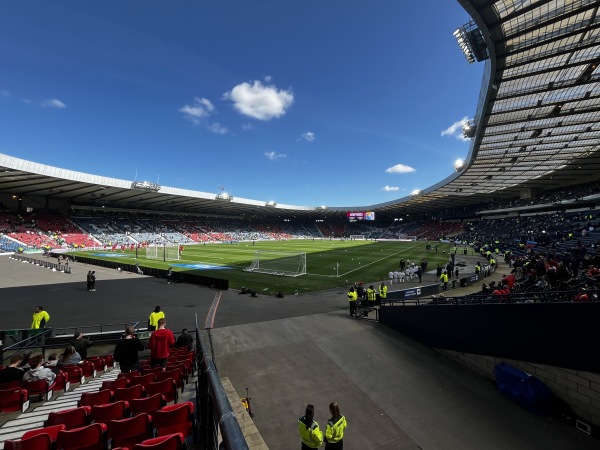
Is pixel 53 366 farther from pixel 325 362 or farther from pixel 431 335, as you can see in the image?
pixel 431 335

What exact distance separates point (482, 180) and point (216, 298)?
2126 inches

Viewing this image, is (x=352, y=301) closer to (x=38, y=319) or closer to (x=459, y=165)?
(x=38, y=319)

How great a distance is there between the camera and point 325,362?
10.7 metres

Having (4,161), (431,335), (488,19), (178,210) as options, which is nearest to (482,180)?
(488,19)

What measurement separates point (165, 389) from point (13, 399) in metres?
2.91

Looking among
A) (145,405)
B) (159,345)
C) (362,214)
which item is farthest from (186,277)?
(362,214)

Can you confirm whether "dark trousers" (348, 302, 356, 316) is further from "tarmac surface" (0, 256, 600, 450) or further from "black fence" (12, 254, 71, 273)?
"black fence" (12, 254, 71, 273)

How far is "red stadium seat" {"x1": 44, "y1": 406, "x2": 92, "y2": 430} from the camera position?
12.4ft

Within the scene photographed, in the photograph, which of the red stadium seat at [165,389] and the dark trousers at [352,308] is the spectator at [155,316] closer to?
the red stadium seat at [165,389]

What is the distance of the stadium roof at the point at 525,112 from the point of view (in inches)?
587

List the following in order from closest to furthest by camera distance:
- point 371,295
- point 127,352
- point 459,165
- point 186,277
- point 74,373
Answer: point 127,352 < point 74,373 < point 371,295 < point 186,277 < point 459,165

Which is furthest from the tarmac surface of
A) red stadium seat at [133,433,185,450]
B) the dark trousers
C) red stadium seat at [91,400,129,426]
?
red stadium seat at [133,433,185,450]

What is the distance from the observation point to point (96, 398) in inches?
182

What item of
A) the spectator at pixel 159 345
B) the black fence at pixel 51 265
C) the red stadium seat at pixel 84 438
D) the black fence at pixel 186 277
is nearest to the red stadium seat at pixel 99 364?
the spectator at pixel 159 345
